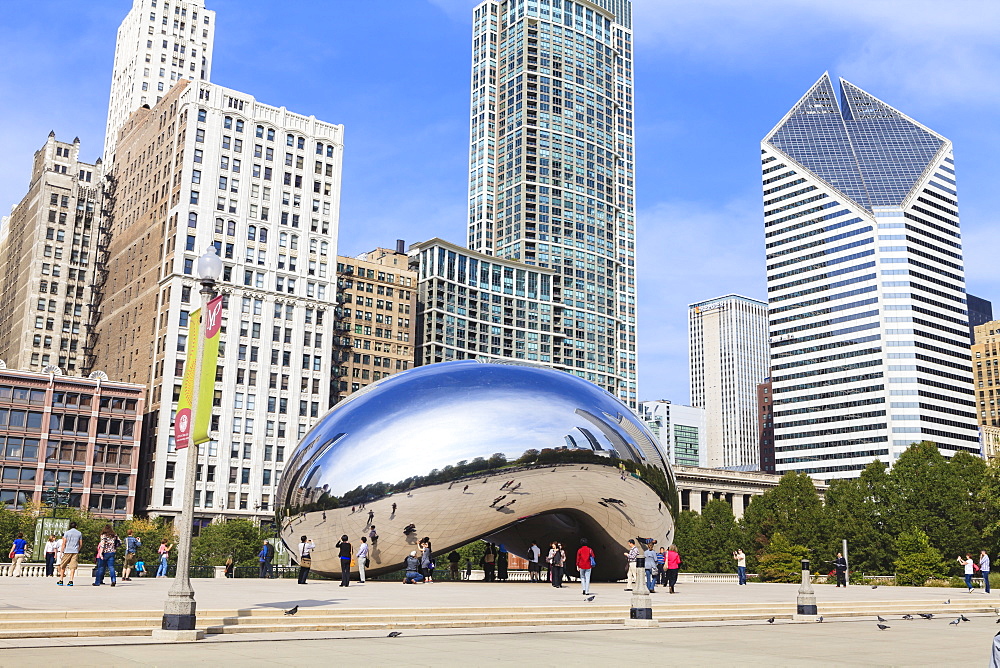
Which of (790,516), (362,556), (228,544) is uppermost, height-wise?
(790,516)

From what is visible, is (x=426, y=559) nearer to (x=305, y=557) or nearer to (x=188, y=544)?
(x=305, y=557)

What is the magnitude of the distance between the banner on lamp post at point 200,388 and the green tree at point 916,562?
153ft

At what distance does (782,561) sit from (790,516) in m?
10.2

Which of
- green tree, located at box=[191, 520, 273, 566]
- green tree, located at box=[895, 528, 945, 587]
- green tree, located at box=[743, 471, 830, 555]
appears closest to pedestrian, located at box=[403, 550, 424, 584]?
green tree, located at box=[895, 528, 945, 587]

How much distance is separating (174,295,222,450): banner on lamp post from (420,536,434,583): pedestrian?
13800 millimetres

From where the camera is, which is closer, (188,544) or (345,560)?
(188,544)

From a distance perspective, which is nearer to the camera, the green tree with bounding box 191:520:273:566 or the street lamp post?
the street lamp post

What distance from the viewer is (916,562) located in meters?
55.2

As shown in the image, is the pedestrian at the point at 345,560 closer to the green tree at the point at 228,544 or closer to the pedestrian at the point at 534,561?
the pedestrian at the point at 534,561

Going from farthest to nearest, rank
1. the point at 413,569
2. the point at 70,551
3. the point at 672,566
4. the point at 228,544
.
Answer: the point at 228,544 → the point at 413,569 → the point at 672,566 → the point at 70,551

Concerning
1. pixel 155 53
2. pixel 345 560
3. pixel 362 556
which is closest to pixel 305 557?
pixel 362 556

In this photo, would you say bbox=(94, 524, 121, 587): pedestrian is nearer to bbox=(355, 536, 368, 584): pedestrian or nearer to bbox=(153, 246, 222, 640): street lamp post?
bbox=(355, 536, 368, 584): pedestrian

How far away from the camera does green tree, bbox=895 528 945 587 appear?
53.8 m

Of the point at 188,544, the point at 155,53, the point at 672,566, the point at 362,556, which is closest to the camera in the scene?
the point at 188,544
